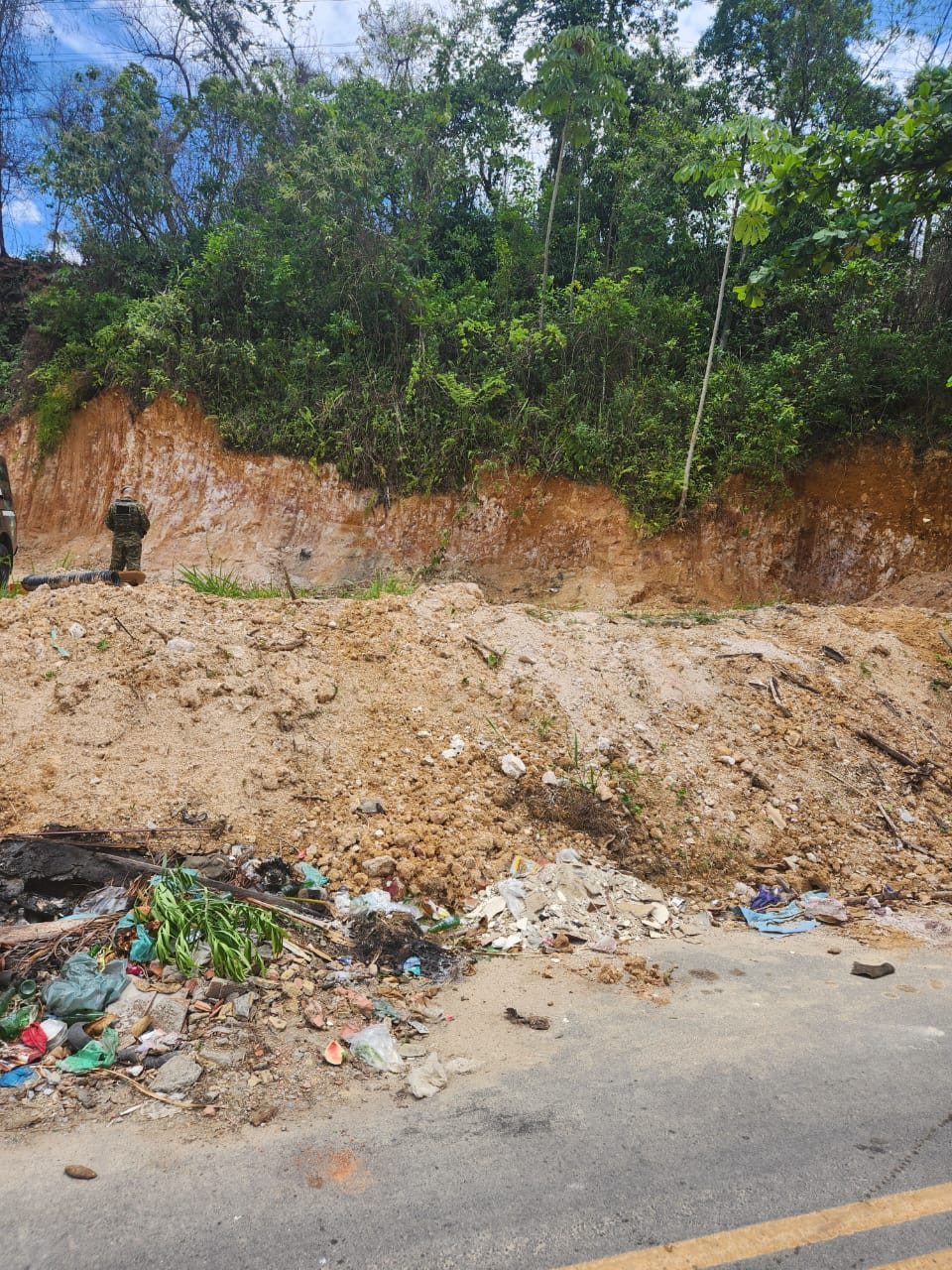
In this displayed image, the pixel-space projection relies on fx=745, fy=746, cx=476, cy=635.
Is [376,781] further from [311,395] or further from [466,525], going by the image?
[311,395]

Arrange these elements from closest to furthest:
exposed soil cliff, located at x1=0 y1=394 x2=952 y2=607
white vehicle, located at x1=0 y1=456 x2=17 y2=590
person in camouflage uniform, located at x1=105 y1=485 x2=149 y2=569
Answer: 1. white vehicle, located at x1=0 y1=456 x2=17 y2=590
2. person in camouflage uniform, located at x1=105 y1=485 x2=149 y2=569
3. exposed soil cliff, located at x1=0 y1=394 x2=952 y2=607

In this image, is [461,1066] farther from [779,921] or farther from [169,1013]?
[779,921]

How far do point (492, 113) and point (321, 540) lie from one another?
407 inches

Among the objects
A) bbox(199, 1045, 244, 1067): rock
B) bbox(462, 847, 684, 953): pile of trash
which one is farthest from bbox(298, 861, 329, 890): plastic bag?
bbox(199, 1045, 244, 1067): rock

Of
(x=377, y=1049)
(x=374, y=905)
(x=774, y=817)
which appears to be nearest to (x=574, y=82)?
(x=774, y=817)

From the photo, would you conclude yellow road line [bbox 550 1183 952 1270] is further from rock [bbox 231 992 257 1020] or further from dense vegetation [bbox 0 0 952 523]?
dense vegetation [bbox 0 0 952 523]

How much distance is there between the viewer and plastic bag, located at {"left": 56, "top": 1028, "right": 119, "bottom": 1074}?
9.21 ft

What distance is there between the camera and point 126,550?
8.46 meters

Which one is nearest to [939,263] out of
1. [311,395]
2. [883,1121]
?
[311,395]

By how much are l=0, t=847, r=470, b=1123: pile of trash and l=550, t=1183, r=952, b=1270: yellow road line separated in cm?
99

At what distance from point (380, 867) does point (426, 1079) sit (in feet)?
5.43

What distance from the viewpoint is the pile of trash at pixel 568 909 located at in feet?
13.7

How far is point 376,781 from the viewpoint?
512 centimetres

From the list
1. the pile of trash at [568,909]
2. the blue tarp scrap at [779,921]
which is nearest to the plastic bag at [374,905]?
the pile of trash at [568,909]
